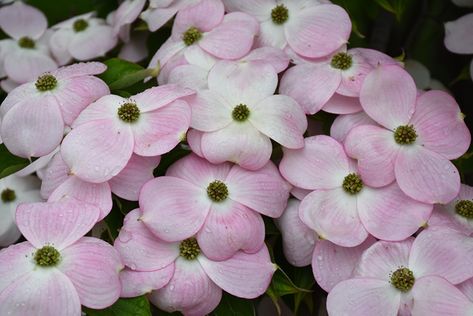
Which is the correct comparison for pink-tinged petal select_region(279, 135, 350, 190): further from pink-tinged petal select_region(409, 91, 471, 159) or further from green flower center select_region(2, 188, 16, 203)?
green flower center select_region(2, 188, 16, 203)

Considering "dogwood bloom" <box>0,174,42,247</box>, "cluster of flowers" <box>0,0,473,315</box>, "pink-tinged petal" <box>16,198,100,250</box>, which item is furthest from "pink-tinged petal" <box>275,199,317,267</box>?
"dogwood bloom" <box>0,174,42,247</box>

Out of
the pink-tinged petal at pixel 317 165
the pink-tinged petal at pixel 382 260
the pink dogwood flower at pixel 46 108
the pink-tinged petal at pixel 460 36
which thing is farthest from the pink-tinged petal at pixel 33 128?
the pink-tinged petal at pixel 460 36

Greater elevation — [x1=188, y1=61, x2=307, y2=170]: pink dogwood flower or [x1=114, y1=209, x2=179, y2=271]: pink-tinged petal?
[x1=188, y1=61, x2=307, y2=170]: pink dogwood flower

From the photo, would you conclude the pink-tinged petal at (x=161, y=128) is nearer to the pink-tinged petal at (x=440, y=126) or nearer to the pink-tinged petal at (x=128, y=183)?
the pink-tinged petal at (x=128, y=183)

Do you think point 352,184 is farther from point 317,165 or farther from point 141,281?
point 141,281

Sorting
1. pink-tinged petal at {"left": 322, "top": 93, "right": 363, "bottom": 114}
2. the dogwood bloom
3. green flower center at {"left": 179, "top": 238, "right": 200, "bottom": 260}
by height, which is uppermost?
pink-tinged petal at {"left": 322, "top": 93, "right": 363, "bottom": 114}

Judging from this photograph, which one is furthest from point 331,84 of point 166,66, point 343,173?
point 166,66
